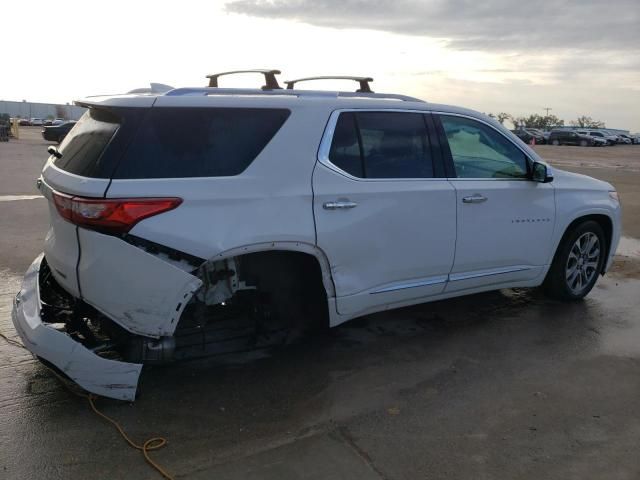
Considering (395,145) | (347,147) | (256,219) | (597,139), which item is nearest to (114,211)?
(256,219)

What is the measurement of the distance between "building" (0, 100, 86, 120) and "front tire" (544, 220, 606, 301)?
9538cm

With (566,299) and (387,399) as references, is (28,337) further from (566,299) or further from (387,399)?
(566,299)

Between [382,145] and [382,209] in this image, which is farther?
[382,145]

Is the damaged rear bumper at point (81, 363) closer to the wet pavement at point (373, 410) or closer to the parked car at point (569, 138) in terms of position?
the wet pavement at point (373, 410)

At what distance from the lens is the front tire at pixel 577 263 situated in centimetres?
554

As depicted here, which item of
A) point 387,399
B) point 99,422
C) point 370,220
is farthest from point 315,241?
point 99,422

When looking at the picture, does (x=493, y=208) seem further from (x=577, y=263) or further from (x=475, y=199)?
(x=577, y=263)

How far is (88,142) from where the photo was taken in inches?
144

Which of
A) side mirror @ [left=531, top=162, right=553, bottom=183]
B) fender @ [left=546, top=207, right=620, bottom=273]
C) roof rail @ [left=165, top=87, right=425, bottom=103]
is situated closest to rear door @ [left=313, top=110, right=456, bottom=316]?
roof rail @ [left=165, top=87, right=425, bottom=103]

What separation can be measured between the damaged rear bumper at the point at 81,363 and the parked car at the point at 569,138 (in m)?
59.3

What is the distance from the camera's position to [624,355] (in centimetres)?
457

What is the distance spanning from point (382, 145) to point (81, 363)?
244cm

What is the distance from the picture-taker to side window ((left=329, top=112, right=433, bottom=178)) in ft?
13.5

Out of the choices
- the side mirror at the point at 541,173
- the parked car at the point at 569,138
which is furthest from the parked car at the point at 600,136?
the side mirror at the point at 541,173
